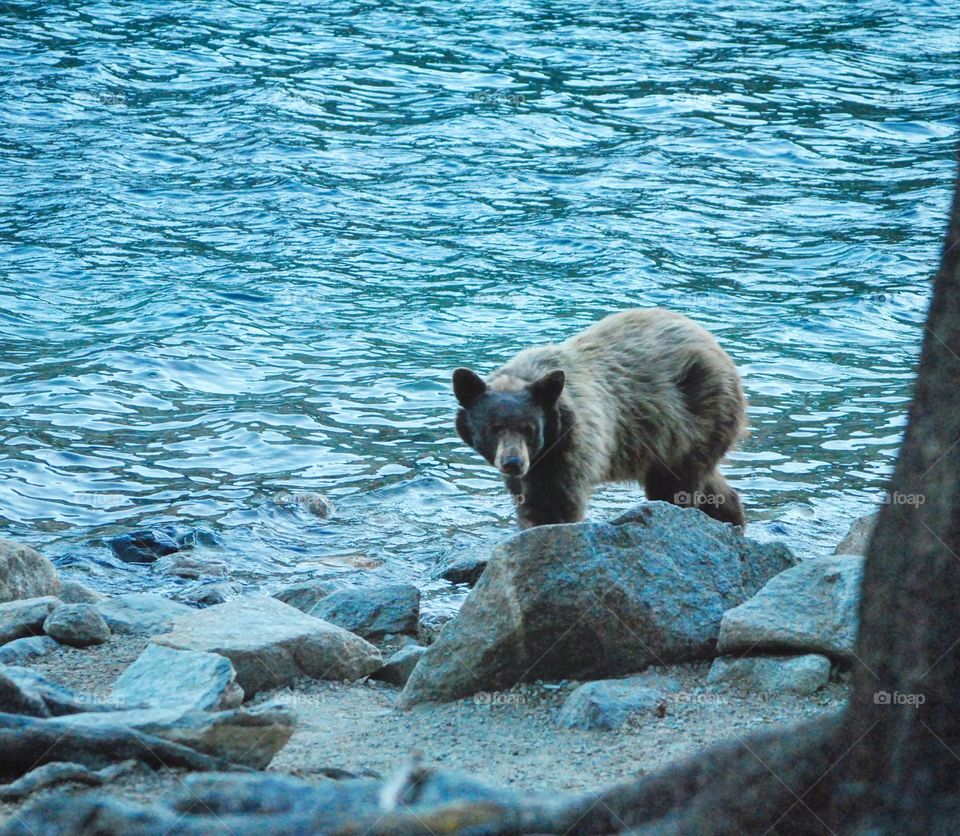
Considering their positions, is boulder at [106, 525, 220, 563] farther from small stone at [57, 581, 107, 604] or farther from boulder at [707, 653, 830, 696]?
boulder at [707, 653, 830, 696]

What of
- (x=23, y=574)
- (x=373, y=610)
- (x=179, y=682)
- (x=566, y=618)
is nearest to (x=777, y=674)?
(x=566, y=618)

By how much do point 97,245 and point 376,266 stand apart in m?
3.26

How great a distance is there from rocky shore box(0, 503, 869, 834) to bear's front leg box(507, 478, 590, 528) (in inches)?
49.6

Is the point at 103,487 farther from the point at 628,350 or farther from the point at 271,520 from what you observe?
the point at 628,350

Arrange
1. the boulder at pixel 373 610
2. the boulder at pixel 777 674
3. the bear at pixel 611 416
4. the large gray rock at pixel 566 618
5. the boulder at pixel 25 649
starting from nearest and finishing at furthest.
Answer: the boulder at pixel 777 674, the large gray rock at pixel 566 618, the boulder at pixel 25 649, the boulder at pixel 373 610, the bear at pixel 611 416

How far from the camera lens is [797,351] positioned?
12703 mm

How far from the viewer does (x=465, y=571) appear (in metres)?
7.93

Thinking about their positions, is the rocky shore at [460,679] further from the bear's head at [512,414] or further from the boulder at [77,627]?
the bear's head at [512,414]

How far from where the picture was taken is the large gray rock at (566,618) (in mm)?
5090

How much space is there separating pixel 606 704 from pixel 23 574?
375cm

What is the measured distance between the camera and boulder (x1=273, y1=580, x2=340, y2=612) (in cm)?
716

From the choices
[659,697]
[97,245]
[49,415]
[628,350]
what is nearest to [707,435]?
[628,350]

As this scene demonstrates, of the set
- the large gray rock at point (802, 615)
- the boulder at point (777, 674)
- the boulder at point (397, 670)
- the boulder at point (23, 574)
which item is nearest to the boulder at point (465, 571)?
the boulder at point (397, 670)

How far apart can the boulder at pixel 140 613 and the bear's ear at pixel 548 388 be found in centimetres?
216
